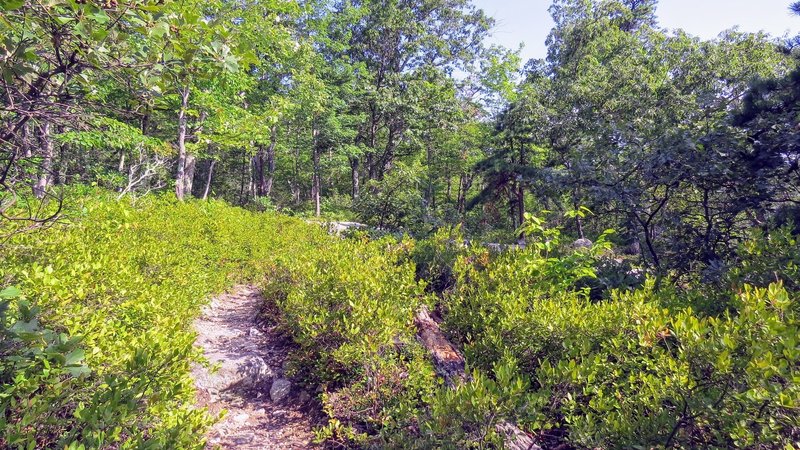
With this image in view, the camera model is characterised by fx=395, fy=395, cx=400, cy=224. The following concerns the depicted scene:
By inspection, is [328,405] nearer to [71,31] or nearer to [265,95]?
[71,31]

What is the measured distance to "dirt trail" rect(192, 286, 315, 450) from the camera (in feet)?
10.7

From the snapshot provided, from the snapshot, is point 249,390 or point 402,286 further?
point 402,286

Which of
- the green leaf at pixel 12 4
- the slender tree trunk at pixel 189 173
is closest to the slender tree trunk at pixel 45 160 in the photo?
the green leaf at pixel 12 4

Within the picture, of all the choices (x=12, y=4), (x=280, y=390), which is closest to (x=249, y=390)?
(x=280, y=390)

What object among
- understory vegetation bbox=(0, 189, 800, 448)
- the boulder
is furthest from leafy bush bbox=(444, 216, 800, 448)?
the boulder

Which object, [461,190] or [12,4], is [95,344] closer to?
[12,4]

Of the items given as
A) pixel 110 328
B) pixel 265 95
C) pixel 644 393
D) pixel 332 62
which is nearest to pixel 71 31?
pixel 110 328

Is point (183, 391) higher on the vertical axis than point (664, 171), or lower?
lower

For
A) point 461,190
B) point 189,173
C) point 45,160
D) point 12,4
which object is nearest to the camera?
point 12,4

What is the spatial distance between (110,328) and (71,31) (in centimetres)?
168

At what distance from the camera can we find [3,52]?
1522 millimetres

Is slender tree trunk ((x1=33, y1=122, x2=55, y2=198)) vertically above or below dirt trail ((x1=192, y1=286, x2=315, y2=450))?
above

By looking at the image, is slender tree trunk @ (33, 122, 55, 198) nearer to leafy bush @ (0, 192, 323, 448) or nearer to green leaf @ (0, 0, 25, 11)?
leafy bush @ (0, 192, 323, 448)

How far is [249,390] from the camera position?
3.94 m
